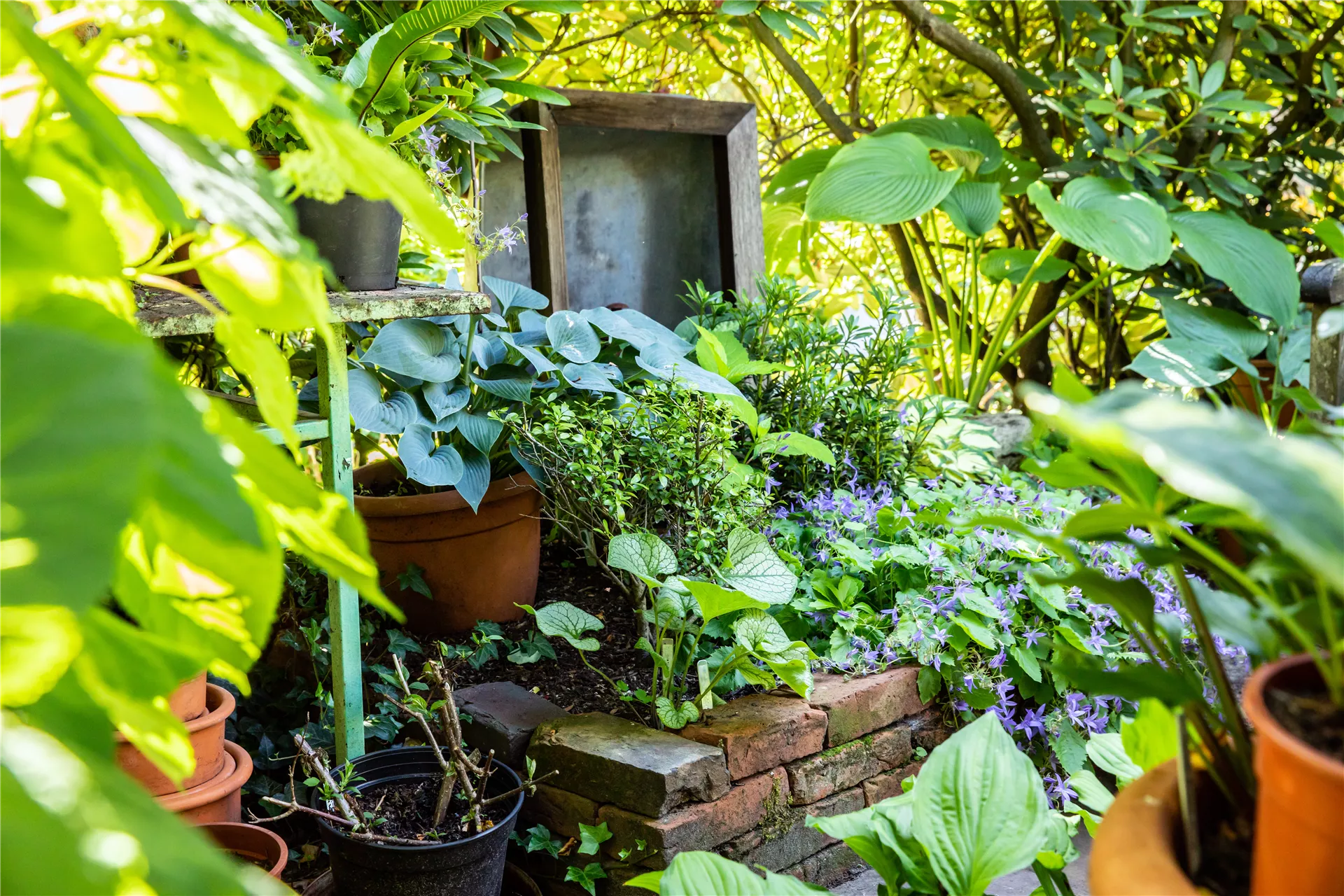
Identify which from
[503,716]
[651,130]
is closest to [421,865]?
[503,716]

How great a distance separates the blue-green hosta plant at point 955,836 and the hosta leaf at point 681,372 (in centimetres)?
102

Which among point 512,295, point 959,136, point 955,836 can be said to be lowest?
point 955,836

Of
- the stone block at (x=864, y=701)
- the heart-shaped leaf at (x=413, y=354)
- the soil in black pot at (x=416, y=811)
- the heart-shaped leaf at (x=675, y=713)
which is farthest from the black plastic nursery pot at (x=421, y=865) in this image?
the heart-shaped leaf at (x=413, y=354)

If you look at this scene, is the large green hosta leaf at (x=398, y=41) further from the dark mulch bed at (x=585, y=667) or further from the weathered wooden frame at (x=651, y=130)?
the dark mulch bed at (x=585, y=667)

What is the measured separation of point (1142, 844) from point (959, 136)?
3280 millimetres

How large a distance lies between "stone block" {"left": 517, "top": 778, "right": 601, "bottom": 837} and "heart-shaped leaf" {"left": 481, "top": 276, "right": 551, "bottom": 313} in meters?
1.08

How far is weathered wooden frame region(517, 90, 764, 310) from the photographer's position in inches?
107

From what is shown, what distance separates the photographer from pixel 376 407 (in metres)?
2.02

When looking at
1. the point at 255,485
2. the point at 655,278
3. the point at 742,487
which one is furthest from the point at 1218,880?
the point at 655,278

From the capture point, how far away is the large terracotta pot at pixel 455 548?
2.16 metres

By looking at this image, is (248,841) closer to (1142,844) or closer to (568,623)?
(568,623)

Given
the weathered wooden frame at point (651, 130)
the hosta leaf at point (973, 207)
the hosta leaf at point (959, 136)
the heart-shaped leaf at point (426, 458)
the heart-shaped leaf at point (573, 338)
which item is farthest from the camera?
the hosta leaf at point (959, 136)

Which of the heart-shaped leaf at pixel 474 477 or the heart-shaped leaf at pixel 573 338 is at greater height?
the heart-shaped leaf at pixel 573 338

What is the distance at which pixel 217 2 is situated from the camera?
332 mm
